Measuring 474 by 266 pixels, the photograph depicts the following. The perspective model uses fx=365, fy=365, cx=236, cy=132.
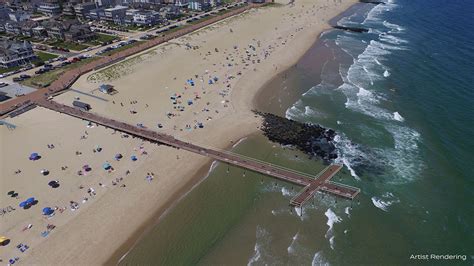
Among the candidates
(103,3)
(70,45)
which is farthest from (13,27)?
(103,3)

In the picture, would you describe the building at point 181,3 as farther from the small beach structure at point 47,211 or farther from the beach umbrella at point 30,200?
the small beach structure at point 47,211

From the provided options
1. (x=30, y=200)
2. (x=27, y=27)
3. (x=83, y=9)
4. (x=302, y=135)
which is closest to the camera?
(x=30, y=200)

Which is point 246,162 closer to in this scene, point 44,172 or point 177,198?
point 177,198

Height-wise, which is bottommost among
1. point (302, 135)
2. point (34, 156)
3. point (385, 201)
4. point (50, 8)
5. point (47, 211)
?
point (385, 201)

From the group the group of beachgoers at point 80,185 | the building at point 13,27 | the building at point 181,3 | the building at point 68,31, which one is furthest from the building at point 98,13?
the group of beachgoers at point 80,185

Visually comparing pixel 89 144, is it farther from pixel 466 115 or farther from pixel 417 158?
pixel 466 115

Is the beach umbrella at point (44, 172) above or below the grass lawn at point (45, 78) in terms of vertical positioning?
below

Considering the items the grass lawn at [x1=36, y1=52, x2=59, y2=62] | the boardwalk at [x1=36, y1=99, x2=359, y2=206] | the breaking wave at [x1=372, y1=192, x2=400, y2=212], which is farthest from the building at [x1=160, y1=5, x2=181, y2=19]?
the breaking wave at [x1=372, y1=192, x2=400, y2=212]
